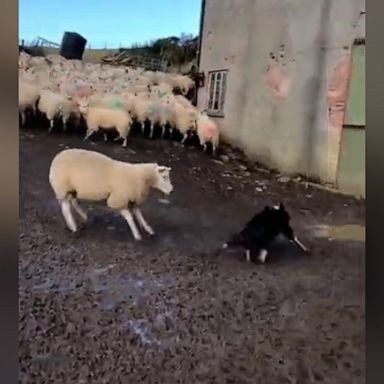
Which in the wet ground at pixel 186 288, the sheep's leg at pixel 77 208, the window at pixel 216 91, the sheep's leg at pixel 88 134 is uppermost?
the window at pixel 216 91

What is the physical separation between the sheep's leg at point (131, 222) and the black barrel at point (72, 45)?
293mm

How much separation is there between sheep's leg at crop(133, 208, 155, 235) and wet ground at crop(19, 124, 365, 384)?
0.04ft

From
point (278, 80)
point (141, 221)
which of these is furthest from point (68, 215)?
point (278, 80)

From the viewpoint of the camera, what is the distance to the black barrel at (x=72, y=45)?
116cm

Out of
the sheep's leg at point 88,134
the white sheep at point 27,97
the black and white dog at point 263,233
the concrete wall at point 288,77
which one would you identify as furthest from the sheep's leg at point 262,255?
the white sheep at point 27,97

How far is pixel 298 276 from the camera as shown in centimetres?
122

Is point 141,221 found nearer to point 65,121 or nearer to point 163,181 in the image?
point 163,181

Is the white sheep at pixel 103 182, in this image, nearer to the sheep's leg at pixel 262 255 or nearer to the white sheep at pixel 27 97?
the white sheep at pixel 27 97

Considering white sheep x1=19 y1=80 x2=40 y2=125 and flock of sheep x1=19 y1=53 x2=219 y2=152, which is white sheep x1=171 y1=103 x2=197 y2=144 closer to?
flock of sheep x1=19 y1=53 x2=219 y2=152

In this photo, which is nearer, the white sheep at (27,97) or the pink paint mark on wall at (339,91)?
the white sheep at (27,97)
